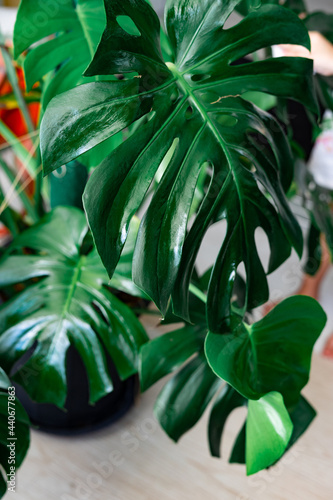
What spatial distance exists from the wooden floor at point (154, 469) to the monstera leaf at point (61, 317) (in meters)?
0.19

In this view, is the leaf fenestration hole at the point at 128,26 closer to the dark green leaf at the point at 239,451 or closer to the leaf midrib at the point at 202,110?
the leaf midrib at the point at 202,110

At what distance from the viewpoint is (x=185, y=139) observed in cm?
52

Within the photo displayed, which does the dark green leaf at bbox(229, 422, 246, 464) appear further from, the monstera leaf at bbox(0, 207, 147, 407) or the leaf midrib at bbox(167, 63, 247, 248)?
the leaf midrib at bbox(167, 63, 247, 248)

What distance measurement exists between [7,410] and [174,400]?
0.21 metres

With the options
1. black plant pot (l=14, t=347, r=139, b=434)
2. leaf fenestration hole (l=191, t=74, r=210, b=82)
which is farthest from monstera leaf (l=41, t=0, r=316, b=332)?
black plant pot (l=14, t=347, r=139, b=434)

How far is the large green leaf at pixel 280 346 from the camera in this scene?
1.77 feet

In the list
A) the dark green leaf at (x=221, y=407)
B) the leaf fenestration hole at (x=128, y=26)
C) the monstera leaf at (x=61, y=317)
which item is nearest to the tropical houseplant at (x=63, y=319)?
the monstera leaf at (x=61, y=317)

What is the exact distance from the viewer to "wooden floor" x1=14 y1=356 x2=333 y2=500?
2.42ft

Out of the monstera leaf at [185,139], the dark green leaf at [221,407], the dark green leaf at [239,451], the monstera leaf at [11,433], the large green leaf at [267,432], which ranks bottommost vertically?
the dark green leaf at [239,451]

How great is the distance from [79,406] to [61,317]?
0.19 meters

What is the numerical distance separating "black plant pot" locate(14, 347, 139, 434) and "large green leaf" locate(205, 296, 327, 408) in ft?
0.84

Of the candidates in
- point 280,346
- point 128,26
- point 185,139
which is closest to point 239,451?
point 280,346

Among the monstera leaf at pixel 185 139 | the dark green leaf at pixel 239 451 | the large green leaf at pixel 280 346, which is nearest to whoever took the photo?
the monstera leaf at pixel 185 139

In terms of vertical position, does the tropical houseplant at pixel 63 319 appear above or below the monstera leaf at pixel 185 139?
below
